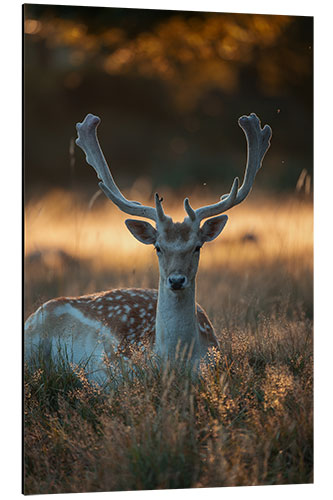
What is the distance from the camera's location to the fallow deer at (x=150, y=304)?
4.88 meters

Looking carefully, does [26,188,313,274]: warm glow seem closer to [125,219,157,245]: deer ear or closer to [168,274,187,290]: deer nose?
[125,219,157,245]: deer ear

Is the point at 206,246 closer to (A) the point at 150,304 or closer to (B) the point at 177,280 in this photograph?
(A) the point at 150,304

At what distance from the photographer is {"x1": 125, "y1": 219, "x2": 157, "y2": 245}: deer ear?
4.98 m

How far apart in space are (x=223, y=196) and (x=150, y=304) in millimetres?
890

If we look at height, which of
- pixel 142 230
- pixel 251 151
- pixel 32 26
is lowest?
pixel 142 230

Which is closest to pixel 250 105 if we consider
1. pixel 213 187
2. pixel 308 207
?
pixel 308 207

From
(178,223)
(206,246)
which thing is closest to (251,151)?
(178,223)

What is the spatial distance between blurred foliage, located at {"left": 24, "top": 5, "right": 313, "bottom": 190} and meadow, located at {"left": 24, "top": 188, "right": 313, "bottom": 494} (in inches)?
20.4

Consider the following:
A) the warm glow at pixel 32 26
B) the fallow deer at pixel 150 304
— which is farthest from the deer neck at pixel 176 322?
the warm glow at pixel 32 26

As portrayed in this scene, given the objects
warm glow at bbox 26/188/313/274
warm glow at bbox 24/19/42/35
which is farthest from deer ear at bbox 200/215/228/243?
warm glow at bbox 24/19/42/35

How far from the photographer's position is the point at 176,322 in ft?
16.2

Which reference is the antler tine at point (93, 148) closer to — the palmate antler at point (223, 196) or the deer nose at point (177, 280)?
the palmate antler at point (223, 196)

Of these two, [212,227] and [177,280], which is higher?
[212,227]

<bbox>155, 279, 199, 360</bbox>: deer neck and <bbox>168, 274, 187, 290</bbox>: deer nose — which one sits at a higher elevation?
<bbox>168, 274, 187, 290</bbox>: deer nose
